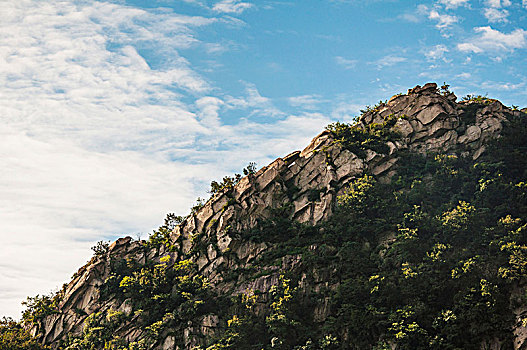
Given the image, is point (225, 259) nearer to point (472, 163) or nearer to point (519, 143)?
point (472, 163)

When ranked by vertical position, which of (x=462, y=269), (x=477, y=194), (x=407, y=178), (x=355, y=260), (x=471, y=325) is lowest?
(x=471, y=325)

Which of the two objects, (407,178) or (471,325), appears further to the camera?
(407,178)

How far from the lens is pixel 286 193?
5144cm

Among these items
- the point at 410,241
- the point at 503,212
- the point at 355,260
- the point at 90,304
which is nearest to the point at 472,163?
the point at 503,212

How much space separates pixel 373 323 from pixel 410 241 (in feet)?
26.7

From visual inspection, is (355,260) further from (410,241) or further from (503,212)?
(503,212)

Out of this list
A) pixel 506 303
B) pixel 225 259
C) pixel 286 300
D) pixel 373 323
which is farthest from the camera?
pixel 225 259

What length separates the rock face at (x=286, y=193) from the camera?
4784 centimetres

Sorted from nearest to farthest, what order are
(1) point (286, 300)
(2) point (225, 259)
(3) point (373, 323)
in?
(3) point (373, 323), (1) point (286, 300), (2) point (225, 259)

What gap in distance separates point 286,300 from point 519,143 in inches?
1029

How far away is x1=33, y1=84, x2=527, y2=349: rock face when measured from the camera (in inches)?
1884

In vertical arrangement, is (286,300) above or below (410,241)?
below

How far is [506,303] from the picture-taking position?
3338 cm

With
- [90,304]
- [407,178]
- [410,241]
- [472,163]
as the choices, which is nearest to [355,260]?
[410,241]
